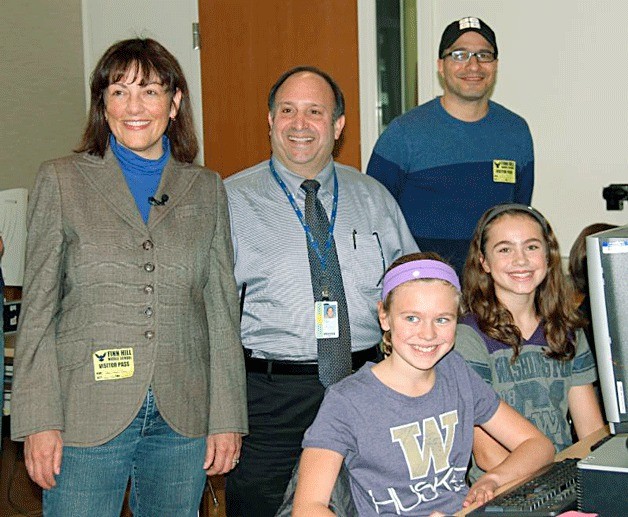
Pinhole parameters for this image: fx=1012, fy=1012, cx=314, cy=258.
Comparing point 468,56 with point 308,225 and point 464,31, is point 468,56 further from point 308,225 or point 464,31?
point 308,225

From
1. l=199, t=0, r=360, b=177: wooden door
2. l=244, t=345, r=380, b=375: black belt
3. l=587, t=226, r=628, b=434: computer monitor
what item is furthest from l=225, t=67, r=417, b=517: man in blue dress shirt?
l=199, t=0, r=360, b=177: wooden door

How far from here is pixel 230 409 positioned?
2521 millimetres

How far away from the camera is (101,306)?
7.66ft

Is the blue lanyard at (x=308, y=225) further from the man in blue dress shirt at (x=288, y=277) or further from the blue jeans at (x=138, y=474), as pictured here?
the blue jeans at (x=138, y=474)

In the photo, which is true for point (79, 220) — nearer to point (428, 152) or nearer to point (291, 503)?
point (291, 503)

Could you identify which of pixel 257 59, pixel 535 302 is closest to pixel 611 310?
pixel 535 302

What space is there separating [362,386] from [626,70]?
267 centimetres

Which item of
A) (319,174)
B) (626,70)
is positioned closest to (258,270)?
(319,174)

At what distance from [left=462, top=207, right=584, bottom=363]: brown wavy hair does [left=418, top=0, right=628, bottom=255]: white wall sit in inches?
68.5

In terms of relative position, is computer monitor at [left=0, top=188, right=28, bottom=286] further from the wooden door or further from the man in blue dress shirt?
the man in blue dress shirt

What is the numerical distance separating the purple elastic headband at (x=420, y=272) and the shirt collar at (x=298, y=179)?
63 centimetres

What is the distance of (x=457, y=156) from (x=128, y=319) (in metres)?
1.57

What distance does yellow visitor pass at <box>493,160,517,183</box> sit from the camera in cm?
354

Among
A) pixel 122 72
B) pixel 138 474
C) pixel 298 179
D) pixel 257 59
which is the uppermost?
pixel 257 59
